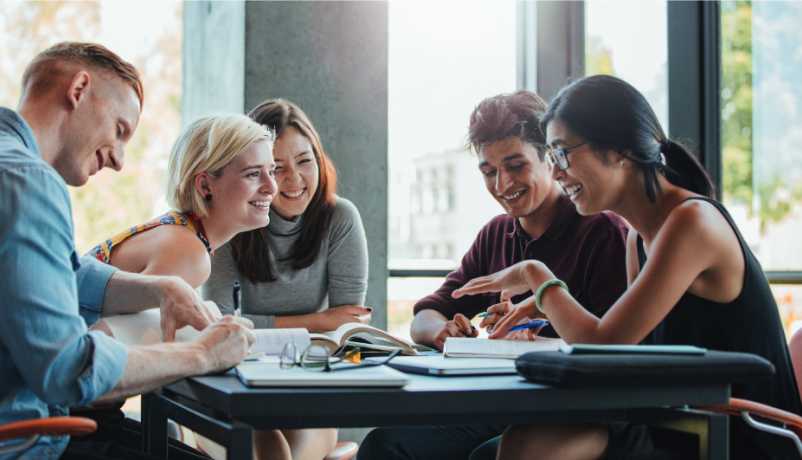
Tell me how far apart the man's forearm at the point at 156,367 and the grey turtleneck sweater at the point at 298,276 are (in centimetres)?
143

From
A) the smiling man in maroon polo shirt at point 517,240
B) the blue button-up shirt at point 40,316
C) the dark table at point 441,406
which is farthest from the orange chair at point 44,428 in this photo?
the smiling man in maroon polo shirt at point 517,240

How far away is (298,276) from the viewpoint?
2523 millimetres

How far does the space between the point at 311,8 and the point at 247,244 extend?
1.55 metres

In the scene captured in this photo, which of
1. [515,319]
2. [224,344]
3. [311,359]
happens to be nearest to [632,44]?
[515,319]

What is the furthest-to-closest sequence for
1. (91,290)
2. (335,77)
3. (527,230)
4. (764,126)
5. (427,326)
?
(764,126), (335,77), (527,230), (427,326), (91,290)

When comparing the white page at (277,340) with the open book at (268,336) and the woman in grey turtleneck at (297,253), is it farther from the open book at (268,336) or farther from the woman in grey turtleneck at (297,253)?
the woman in grey turtleneck at (297,253)

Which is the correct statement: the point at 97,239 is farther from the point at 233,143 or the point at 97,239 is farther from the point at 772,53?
the point at 772,53

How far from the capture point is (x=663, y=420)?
103 centimetres

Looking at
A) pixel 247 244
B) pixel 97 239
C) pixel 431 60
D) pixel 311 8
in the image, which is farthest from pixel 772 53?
pixel 97 239

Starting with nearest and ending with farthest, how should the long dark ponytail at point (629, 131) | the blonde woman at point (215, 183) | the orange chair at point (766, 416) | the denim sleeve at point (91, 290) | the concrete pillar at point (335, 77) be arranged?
the orange chair at point (766, 416) → the denim sleeve at point (91, 290) → the long dark ponytail at point (629, 131) → the blonde woman at point (215, 183) → the concrete pillar at point (335, 77)

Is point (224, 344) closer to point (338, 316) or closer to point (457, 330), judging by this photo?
point (457, 330)

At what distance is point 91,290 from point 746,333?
60.5 inches

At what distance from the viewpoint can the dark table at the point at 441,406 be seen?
0.82 meters

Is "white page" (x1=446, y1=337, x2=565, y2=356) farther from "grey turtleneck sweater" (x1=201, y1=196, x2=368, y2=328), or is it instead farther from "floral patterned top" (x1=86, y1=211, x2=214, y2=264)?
"grey turtleneck sweater" (x1=201, y1=196, x2=368, y2=328)
